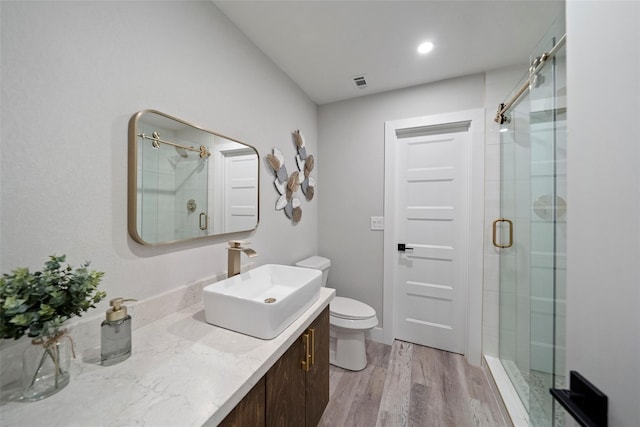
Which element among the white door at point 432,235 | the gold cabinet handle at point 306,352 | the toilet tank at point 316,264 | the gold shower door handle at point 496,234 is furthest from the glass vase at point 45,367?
the gold shower door handle at point 496,234

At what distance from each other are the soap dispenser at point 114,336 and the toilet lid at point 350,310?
1383 mm

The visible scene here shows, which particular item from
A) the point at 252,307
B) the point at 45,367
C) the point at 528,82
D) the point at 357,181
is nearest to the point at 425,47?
the point at 528,82

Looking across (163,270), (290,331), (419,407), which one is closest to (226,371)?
(290,331)

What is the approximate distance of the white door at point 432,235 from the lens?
6.58 feet

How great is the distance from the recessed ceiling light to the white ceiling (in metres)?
0.04

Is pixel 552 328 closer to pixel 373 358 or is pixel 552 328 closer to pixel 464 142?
pixel 373 358

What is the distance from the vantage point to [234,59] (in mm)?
1399

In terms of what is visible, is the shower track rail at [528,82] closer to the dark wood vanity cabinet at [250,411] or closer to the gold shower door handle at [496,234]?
the gold shower door handle at [496,234]

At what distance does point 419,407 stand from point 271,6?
8.51ft

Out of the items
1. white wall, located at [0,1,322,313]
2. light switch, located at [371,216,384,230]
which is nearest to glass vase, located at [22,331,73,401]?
white wall, located at [0,1,322,313]

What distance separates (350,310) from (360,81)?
6.47 feet

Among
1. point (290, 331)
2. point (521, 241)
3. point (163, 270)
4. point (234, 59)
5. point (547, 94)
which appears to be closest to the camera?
point (290, 331)

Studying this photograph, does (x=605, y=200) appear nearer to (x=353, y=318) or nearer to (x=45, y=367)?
(x=45, y=367)

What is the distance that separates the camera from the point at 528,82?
4.50 ft
